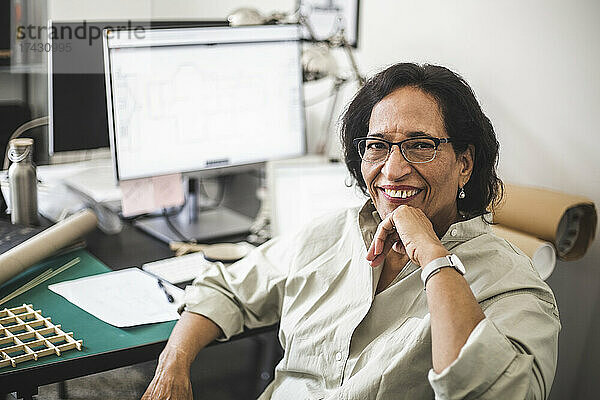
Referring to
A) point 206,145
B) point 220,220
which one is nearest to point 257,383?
point 220,220

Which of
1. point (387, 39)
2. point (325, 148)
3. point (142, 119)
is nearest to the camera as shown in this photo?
point (142, 119)

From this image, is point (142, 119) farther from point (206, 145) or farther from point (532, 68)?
point (532, 68)

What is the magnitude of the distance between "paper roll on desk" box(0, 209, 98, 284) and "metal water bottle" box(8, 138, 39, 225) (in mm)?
120

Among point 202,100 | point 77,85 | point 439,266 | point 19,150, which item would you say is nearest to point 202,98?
point 202,100

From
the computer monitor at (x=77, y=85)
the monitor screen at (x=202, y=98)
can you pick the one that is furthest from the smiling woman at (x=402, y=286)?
the computer monitor at (x=77, y=85)

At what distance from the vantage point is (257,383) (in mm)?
1974

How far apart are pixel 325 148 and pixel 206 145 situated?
685 millimetres

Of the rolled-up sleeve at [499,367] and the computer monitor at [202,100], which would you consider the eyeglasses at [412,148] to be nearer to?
the rolled-up sleeve at [499,367]

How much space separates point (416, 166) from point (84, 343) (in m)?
0.73

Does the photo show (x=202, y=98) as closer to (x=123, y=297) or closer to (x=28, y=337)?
(x=123, y=297)

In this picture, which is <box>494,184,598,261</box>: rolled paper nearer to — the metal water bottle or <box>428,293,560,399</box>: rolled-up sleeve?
<box>428,293,560,399</box>: rolled-up sleeve

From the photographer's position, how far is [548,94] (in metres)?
1.79

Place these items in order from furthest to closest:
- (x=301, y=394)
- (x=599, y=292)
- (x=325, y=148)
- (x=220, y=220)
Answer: (x=325, y=148), (x=220, y=220), (x=599, y=292), (x=301, y=394)

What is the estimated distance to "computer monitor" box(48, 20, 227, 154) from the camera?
2.04 metres
